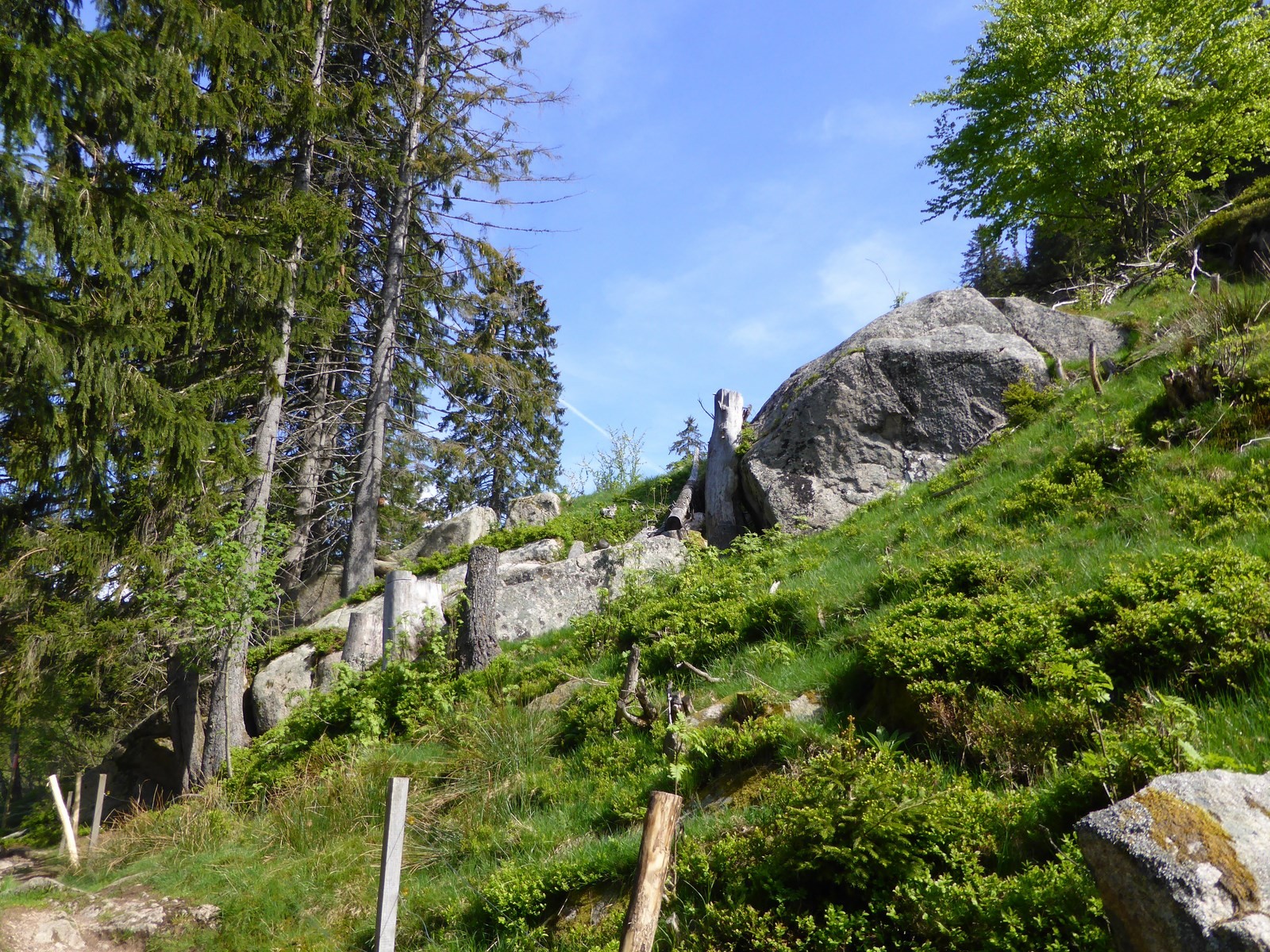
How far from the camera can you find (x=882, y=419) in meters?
12.8

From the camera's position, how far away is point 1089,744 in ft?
13.5

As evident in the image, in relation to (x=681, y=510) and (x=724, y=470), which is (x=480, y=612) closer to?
(x=681, y=510)

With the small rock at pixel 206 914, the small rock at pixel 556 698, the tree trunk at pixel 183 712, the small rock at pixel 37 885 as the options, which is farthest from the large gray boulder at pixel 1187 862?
the tree trunk at pixel 183 712

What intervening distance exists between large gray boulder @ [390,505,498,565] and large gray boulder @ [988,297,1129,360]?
1187 cm

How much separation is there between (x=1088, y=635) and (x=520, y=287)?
56.9ft

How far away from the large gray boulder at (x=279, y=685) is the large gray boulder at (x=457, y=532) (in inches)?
170

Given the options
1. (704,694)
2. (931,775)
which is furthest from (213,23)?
(931,775)

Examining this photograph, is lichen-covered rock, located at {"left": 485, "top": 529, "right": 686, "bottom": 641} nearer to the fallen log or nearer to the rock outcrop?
the fallen log

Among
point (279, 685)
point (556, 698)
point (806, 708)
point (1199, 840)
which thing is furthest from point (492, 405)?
point (1199, 840)

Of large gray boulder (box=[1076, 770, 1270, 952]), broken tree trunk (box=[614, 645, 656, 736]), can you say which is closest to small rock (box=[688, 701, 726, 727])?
broken tree trunk (box=[614, 645, 656, 736])

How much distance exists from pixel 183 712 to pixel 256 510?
3.72 m

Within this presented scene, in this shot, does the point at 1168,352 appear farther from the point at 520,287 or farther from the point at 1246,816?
the point at 520,287

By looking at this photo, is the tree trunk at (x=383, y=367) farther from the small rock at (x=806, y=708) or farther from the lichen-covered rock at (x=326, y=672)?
the small rock at (x=806, y=708)

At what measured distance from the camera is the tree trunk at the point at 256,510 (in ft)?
37.2
